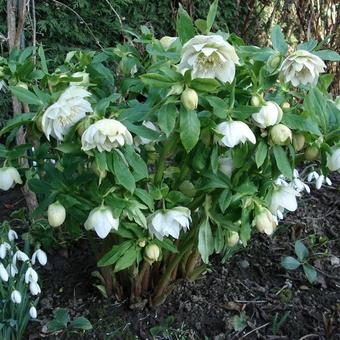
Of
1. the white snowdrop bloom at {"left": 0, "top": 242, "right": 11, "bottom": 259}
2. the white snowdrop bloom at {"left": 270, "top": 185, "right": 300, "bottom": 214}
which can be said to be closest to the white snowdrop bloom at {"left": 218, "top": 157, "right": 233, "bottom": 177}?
the white snowdrop bloom at {"left": 270, "top": 185, "right": 300, "bottom": 214}

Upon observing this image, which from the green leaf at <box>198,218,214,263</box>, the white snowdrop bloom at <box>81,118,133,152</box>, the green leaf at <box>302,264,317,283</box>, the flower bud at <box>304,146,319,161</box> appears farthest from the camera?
the green leaf at <box>302,264,317,283</box>

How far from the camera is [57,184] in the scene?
1344 mm

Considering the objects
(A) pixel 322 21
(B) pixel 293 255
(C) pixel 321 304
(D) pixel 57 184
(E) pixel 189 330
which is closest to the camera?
(D) pixel 57 184

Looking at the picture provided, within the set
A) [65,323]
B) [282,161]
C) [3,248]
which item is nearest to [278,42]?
[282,161]

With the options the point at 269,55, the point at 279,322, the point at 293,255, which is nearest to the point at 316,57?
the point at 269,55

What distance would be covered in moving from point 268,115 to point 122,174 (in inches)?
12.4

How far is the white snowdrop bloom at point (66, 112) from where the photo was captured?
3.66 ft

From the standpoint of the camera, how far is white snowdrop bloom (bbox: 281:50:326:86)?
1.14 meters

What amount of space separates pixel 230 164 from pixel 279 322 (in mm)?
632

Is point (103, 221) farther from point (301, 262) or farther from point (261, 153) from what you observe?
point (301, 262)

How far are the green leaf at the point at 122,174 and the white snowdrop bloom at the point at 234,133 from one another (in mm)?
200

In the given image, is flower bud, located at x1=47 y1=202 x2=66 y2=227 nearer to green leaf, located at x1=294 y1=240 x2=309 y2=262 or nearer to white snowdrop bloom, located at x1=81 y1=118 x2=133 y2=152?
white snowdrop bloom, located at x1=81 y1=118 x2=133 y2=152

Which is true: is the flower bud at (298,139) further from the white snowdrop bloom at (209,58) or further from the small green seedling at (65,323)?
the small green seedling at (65,323)

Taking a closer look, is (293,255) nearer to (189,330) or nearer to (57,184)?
(189,330)
